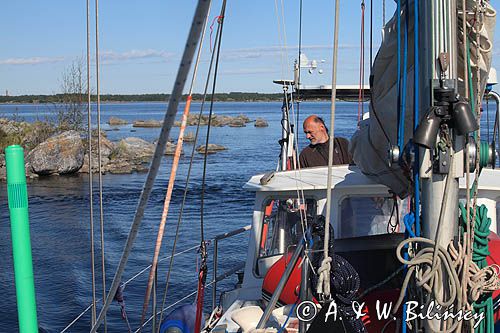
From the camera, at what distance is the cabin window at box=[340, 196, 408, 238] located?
565 cm

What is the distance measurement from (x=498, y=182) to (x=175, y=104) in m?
3.69

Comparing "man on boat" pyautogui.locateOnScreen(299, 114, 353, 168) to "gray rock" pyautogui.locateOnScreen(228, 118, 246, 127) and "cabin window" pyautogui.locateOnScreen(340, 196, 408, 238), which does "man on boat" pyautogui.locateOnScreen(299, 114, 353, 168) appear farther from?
"gray rock" pyautogui.locateOnScreen(228, 118, 246, 127)

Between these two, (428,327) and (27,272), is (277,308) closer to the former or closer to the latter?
(428,327)

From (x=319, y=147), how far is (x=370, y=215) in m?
1.85

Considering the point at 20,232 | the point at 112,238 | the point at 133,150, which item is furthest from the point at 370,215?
the point at 133,150

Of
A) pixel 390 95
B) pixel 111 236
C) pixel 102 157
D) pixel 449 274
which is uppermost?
pixel 390 95

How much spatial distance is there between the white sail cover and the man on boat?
92.5 inches

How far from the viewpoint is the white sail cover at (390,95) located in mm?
3691

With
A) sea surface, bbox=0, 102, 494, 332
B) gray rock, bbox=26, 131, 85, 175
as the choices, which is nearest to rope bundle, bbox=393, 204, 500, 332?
sea surface, bbox=0, 102, 494, 332

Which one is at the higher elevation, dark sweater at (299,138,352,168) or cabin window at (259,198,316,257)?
dark sweater at (299,138,352,168)

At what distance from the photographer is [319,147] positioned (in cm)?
743

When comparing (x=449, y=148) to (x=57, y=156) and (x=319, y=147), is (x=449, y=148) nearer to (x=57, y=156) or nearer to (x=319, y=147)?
(x=319, y=147)

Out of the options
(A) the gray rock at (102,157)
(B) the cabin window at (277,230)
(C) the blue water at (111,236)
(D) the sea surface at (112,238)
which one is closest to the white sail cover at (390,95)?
(D) the sea surface at (112,238)

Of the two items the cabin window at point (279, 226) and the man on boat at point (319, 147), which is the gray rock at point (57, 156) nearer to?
the man on boat at point (319, 147)
